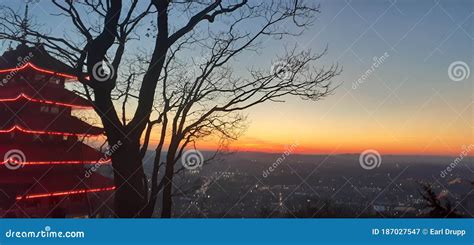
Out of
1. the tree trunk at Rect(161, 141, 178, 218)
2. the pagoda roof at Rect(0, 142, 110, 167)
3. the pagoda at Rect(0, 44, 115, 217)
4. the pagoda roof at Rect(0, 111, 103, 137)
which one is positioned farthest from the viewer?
the pagoda roof at Rect(0, 111, 103, 137)

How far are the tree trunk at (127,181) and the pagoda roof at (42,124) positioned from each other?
17.5 ft

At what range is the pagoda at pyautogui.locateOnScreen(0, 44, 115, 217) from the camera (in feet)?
33.7

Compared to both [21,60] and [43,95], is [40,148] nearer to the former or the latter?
[43,95]

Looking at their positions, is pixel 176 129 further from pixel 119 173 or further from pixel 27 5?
pixel 27 5

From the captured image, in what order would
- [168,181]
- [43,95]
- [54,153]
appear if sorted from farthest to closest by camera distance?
[43,95] < [54,153] < [168,181]

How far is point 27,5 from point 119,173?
9.13ft

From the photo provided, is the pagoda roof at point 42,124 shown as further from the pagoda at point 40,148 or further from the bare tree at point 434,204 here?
the bare tree at point 434,204

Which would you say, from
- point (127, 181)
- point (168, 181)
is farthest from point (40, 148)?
point (127, 181)

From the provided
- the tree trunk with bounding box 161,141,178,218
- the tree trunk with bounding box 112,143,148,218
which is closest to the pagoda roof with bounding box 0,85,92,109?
the tree trunk with bounding box 161,141,178,218

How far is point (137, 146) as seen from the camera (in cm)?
549

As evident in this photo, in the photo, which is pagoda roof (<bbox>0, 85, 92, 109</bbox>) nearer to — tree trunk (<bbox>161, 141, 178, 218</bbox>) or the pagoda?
the pagoda

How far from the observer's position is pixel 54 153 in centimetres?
1118

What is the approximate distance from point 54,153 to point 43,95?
1.59 meters
